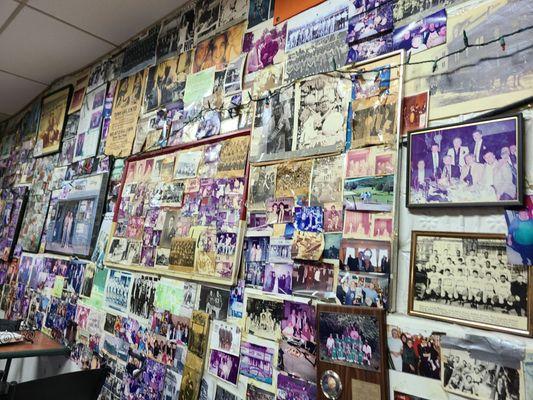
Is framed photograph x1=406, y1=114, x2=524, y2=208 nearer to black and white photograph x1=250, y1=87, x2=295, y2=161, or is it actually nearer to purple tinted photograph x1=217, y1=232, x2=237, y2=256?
black and white photograph x1=250, y1=87, x2=295, y2=161

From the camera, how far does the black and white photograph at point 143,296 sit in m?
1.29

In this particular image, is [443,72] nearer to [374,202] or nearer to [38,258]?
[374,202]

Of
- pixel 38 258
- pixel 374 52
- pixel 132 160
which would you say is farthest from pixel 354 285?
pixel 38 258

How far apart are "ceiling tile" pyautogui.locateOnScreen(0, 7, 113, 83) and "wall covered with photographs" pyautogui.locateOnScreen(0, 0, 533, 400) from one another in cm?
45

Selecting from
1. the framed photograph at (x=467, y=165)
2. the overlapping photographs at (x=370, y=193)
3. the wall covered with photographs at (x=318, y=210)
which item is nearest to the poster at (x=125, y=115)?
the wall covered with photographs at (x=318, y=210)

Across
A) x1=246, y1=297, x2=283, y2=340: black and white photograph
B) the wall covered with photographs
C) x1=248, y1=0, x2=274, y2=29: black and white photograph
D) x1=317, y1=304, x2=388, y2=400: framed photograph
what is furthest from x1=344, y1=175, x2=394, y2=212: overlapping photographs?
x1=248, y1=0, x2=274, y2=29: black and white photograph

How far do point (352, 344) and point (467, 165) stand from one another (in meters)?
0.42

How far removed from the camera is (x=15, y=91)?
8.68 ft

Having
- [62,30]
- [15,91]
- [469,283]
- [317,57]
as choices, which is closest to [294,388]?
[469,283]

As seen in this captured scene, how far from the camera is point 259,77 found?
1.13 meters

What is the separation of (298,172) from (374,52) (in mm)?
340

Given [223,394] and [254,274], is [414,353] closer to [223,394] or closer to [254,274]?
[254,274]

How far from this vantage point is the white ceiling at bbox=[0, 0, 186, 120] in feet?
5.20

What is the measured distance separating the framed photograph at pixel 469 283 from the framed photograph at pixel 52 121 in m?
2.21
